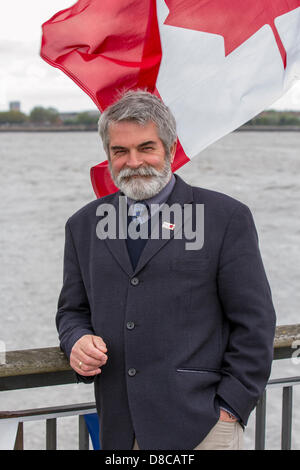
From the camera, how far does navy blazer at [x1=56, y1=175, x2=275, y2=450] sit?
6.01 feet

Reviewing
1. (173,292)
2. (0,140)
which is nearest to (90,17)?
(173,292)

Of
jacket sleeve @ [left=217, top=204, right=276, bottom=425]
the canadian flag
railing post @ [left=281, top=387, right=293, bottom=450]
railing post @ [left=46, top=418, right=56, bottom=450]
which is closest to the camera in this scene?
jacket sleeve @ [left=217, top=204, right=276, bottom=425]

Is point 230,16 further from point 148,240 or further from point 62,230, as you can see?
point 62,230

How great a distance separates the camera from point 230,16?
2.85 meters

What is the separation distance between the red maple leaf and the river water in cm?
891

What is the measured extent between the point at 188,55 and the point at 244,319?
149 cm

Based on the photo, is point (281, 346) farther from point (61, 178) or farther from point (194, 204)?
point (61, 178)

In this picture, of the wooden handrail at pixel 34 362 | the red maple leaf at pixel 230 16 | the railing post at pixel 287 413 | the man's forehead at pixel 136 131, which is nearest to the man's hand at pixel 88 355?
the wooden handrail at pixel 34 362

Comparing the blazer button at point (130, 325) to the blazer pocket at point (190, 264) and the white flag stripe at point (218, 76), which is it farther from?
the white flag stripe at point (218, 76)

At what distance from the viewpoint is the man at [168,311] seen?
72.2 inches

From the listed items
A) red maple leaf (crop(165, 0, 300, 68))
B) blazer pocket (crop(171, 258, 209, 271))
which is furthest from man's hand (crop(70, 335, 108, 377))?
red maple leaf (crop(165, 0, 300, 68))

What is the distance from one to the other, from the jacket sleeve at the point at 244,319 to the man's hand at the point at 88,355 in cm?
37

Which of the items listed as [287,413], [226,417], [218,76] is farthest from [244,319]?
[218,76]

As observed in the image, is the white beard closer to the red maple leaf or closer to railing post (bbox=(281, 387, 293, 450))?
railing post (bbox=(281, 387, 293, 450))
